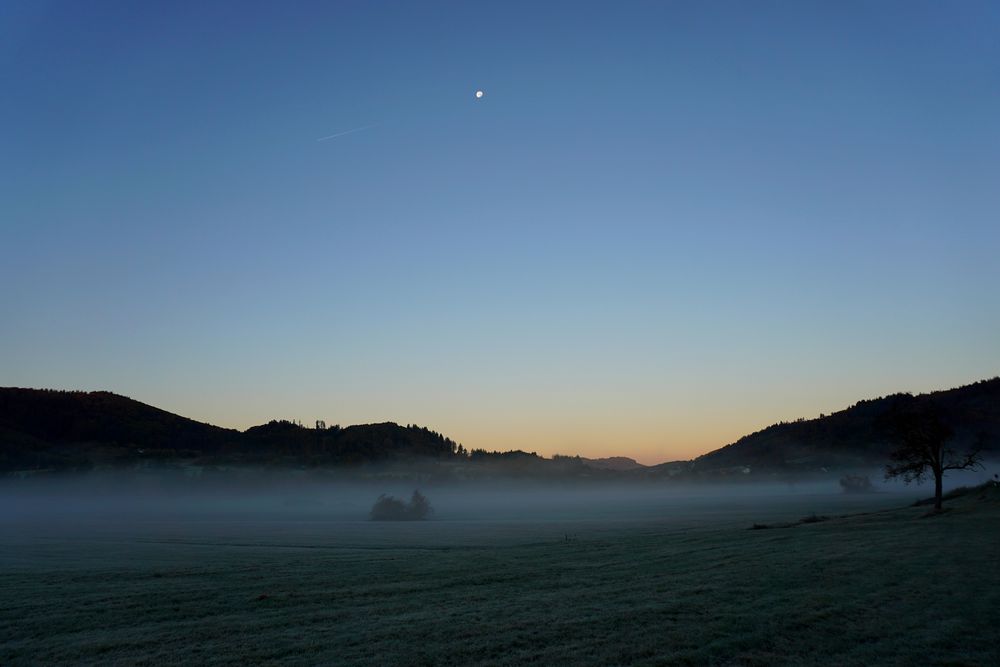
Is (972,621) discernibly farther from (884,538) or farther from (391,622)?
(884,538)

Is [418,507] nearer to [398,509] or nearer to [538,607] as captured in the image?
[398,509]

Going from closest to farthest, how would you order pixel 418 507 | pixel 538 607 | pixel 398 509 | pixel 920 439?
pixel 538 607 → pixel 920 439 → pixel 398 509 → pixel 418 507

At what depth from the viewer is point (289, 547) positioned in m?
53.1

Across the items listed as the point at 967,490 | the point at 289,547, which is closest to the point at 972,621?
the point at 289,547

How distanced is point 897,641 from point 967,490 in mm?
74331

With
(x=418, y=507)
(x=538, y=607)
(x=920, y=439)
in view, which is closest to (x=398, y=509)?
(x=418, y=507)

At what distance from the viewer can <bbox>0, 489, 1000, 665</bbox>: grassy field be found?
53.1ft

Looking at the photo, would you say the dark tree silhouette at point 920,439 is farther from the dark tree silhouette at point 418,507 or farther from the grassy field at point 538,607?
the dark tree silhouette at point 418,507

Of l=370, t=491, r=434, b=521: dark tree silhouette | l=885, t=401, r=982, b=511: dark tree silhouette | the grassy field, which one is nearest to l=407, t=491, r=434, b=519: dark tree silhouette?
l=370, t=491, r=434, b=521: dark tree silhouette

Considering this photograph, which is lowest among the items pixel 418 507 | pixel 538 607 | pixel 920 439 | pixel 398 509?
pixel 398 509

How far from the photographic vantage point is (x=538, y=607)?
2170 centimetres

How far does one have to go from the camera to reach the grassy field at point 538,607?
16.2 meters

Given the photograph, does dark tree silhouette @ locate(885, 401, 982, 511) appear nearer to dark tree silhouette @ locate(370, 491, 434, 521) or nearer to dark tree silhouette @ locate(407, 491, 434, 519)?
dark tree silhouette @ locate(407, 491, 434, 519)

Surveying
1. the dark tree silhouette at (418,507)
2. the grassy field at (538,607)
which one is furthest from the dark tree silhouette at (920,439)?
the dark tree silhouette at (418,507)
